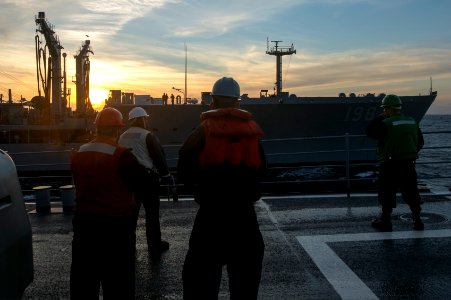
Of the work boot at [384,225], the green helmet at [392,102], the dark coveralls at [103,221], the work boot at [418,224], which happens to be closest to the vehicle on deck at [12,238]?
the dark coveralls at [103,221]

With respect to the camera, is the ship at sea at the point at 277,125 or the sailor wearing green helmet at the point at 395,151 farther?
the ship at sea at the point at 277,125

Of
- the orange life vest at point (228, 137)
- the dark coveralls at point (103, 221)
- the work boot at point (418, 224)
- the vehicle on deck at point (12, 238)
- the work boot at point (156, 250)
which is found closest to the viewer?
the vehicle on deck at point (12, 238)

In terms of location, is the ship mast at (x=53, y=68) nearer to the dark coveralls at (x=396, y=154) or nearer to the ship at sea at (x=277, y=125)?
the ship at sea at (x=277, y=125)

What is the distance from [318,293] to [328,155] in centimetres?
3060

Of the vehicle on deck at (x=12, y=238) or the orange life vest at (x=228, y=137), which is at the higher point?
the orange life vest at (x=228, y=137)

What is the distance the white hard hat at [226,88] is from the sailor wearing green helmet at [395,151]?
3.10 meters

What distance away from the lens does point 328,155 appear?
33.7 metres


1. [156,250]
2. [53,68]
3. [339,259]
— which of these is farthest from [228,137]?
[53,68]

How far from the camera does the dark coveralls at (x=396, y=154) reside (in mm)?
5465

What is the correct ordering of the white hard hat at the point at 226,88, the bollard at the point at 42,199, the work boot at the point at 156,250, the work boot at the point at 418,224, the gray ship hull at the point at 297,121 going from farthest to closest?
the gray ship hull at the point at 297,121
the bollard at the point at 42,199
the work boot at the point at 418,224
the work boot at the point at 156,250
the white hard hat at the point at 226,88

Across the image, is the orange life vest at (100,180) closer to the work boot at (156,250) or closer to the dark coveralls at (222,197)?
the dark coveralls at (222,197)

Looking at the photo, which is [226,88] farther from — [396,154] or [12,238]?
[396,154]

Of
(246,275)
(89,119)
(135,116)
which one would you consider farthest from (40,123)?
(246,275)

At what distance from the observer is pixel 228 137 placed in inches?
104
